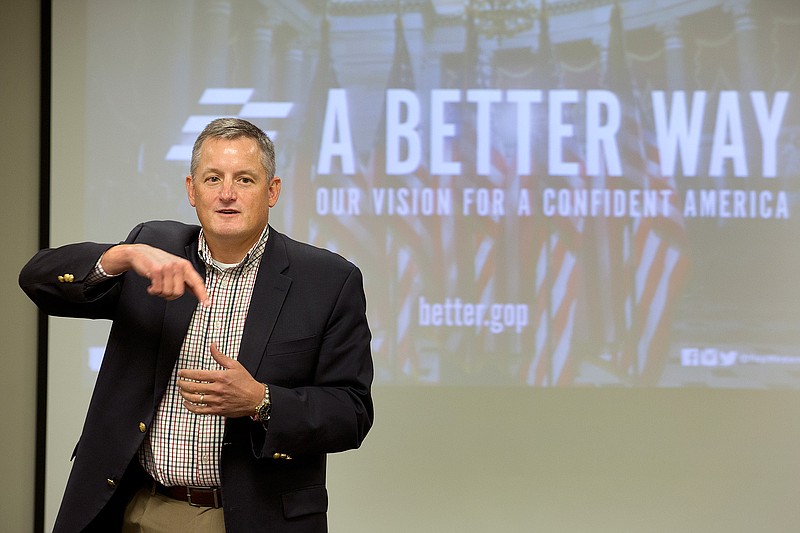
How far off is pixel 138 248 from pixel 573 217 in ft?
8.68

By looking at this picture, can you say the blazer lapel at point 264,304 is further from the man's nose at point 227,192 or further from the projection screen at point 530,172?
the projection screen at point 530,172

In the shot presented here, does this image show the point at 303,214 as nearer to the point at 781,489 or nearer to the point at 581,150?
the point at 581,150

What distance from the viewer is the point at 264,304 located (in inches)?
71.1

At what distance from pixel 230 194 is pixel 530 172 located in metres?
2.38

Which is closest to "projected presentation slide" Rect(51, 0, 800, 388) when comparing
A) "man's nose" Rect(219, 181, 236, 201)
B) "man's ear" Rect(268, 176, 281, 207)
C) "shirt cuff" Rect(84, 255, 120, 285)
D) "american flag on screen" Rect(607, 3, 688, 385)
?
"american flag on screen" Rect(607, 3, 688, 385)

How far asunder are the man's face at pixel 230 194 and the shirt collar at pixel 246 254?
0.02m

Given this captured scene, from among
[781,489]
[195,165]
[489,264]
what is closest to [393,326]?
[489,264]

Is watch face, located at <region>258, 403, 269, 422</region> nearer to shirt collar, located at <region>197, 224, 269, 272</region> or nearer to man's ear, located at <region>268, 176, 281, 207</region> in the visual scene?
shirt collar, located at <region>197, 224, 269, 272</region>

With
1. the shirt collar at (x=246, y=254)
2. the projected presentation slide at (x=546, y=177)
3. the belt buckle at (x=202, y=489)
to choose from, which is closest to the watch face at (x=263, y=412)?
the belt buckle at (x=202, y=489)

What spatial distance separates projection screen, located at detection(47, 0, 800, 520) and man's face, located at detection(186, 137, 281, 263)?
2.14 metres

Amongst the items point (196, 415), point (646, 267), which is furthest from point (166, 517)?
point (646, 267)

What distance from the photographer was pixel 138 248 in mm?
1650

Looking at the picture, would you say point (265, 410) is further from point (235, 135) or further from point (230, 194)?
point (235, 135)

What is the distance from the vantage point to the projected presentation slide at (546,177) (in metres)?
3.96
